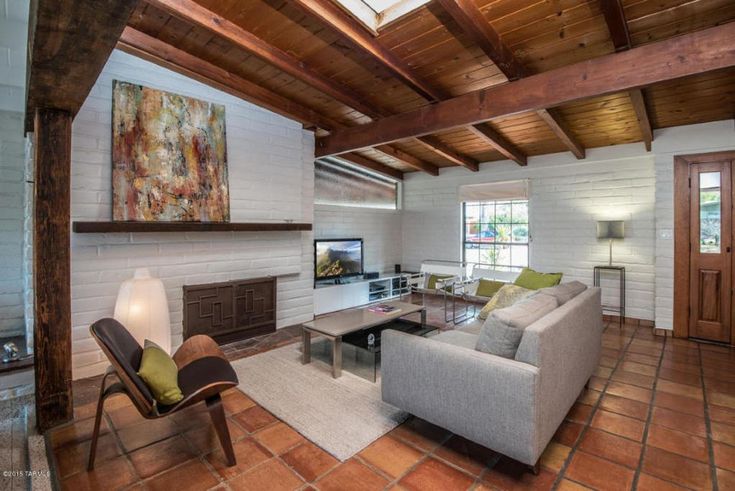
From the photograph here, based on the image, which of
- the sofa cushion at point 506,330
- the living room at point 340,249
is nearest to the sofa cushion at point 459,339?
the living room at point 340,249

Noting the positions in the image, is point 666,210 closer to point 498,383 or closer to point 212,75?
point 498,383

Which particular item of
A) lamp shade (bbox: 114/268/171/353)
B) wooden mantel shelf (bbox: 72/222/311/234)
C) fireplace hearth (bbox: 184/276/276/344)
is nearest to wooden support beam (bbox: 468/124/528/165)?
wooden mantel shelf (bbox: 72/222/311/234)

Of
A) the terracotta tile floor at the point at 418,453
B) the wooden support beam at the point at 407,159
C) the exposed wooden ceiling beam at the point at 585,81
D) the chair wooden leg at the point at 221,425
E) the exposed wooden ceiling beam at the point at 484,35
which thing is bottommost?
the terracotta tile floor at the point at 418,453

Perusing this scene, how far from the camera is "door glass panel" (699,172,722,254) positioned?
13.2ft

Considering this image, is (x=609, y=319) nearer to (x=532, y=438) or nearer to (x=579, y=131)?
(x=579, y=131)

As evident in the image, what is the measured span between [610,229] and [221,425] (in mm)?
4973

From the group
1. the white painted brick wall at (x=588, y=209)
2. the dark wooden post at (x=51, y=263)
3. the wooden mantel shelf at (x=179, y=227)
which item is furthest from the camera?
the white painted brick wall at (x=588, y=209)

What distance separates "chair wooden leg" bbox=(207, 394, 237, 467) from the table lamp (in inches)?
192

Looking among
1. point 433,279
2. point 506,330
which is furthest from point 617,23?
point 433,279

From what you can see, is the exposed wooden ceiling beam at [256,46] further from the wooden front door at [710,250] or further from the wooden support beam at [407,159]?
the wooden front door at [710,250]

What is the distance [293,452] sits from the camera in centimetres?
212

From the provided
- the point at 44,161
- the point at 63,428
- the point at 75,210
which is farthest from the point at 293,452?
the point at 75,210

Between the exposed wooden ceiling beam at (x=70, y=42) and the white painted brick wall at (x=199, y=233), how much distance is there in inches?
48.8

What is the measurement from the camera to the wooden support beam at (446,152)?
5.01 meters
